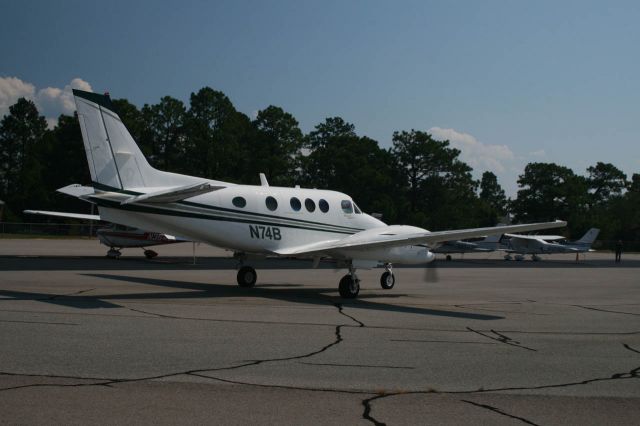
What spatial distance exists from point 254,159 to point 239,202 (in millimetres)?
74685

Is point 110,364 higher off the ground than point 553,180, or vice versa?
point 553,180

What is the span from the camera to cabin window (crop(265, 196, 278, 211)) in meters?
18.5

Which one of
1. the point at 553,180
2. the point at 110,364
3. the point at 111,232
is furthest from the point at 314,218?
the point at 553,180

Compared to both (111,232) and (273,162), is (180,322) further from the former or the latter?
(273,162)

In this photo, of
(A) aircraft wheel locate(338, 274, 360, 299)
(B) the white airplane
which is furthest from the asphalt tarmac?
(B) the white airplane

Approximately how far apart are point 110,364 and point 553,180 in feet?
378

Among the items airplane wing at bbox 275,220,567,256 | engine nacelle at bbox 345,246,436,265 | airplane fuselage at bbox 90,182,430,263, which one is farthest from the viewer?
engine nacelle at bbox 345,246,436,265

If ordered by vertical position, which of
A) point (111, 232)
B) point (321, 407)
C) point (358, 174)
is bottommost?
point (321, 407)

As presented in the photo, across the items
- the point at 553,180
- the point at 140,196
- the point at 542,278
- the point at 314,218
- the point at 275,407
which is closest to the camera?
the point at 275,407

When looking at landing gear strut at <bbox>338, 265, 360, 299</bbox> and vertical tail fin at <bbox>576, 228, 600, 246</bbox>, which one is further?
vertical tail fin at <bbox>576, 228, 600, 246</bbox>

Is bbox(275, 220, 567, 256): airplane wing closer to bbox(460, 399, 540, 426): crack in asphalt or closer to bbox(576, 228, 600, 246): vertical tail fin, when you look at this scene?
bbox(460, 399, 540, 426): crack in asphalt

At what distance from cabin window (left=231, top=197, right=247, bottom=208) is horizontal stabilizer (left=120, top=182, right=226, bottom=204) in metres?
1.75

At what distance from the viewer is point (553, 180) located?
115 m

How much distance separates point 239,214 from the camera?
707 inches
